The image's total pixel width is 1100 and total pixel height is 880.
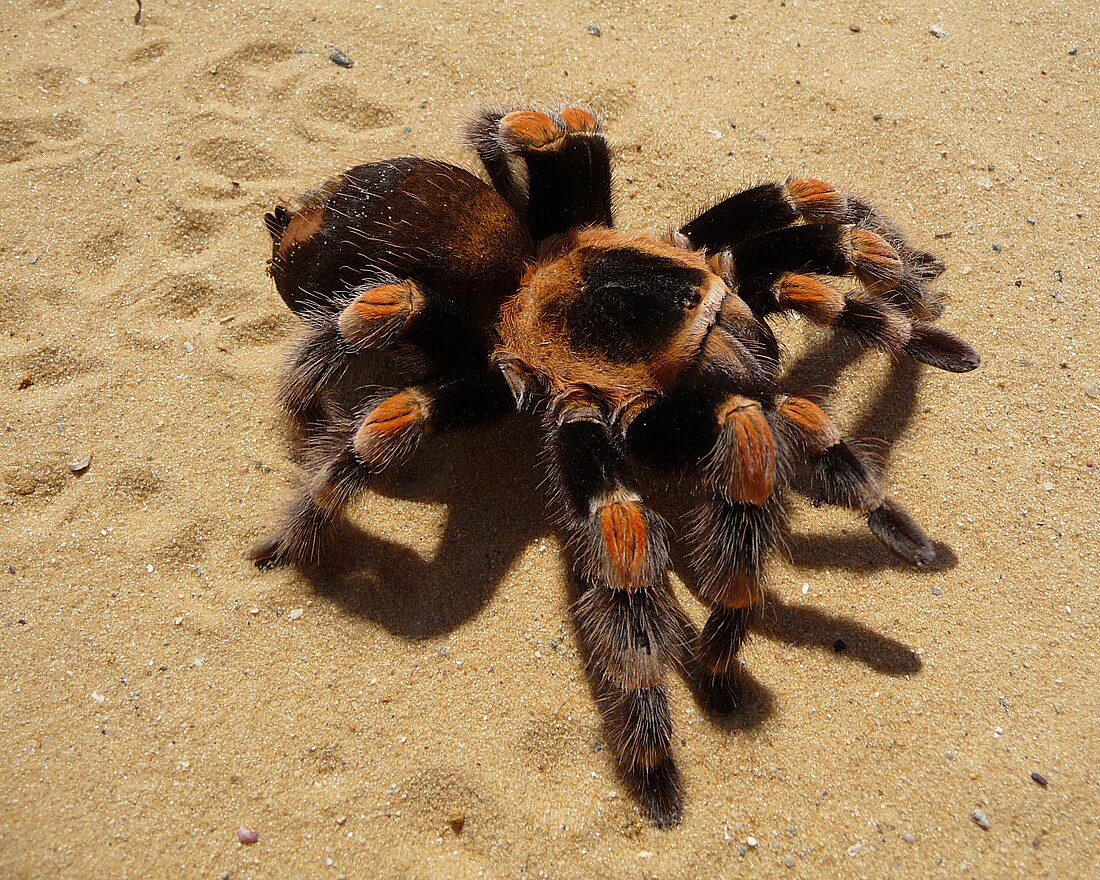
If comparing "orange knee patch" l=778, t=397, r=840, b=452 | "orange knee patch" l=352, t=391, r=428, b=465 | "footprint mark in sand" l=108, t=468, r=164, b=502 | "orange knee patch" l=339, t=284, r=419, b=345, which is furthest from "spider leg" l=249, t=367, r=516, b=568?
"orange knee patch" l=778, t=397, r=840, b=452

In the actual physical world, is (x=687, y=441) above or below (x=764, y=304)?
below

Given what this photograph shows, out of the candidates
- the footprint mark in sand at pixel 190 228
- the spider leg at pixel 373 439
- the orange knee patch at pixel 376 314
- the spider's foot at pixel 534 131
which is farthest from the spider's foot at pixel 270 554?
the spider's foot at pixel 534 131

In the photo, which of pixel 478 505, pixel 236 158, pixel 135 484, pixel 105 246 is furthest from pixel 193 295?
pixel 478 505

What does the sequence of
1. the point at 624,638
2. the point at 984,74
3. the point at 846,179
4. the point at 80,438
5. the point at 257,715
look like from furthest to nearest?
the point at 984,74
the point at 846,179
the point at 80,438
the point at 257,715
the point at 624,638

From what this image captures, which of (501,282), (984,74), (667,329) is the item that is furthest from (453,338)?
(984,74)

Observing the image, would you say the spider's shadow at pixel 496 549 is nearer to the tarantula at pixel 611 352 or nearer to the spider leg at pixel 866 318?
the tarantula at pixel 611 352

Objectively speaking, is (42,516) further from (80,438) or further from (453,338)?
(453,338)

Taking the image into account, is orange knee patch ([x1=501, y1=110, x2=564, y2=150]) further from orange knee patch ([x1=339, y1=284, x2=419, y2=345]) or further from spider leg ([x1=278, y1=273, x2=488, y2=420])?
orange knee patch ([x1=339, y1=284, x2=419, y2=345])

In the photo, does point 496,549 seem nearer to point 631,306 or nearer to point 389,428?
point 389,428
